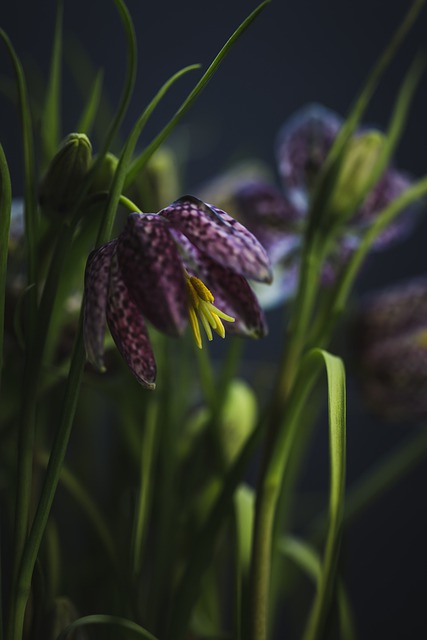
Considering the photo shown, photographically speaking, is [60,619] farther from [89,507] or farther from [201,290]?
[201,290]

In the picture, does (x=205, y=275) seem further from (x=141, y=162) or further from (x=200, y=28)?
(x=200, y=28)

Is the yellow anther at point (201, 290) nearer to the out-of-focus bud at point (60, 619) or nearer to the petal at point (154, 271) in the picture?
the petal at point (154, 271)

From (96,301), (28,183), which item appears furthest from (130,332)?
(28,183)

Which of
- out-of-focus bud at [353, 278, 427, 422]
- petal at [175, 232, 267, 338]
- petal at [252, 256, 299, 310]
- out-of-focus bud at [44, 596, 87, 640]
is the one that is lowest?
out-of-focus bud at [44, 596, 87, 640]

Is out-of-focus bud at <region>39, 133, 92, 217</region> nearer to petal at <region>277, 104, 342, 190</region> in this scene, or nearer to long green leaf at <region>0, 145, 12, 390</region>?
long green leaf at <region>0, 145, 12, 390</region>

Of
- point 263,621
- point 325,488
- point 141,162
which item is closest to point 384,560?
point 325,488

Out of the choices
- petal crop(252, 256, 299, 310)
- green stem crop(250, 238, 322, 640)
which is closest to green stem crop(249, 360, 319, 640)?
green stem crop(250, 238, 322, 640)

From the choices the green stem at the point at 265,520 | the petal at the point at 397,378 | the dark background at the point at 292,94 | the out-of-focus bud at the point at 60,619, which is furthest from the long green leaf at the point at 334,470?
the dark background at the point at 292,94
